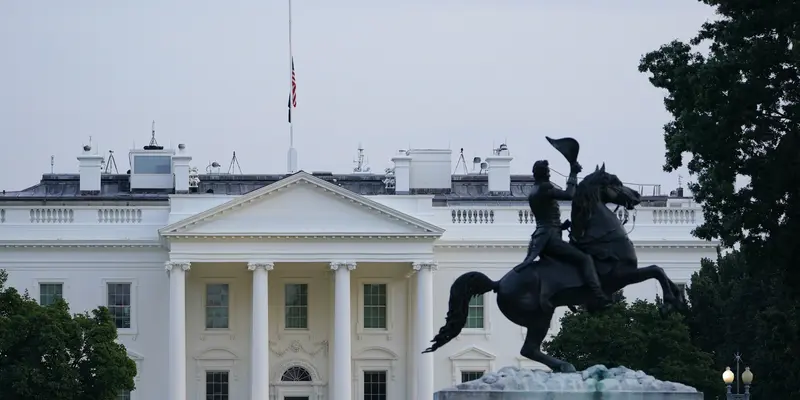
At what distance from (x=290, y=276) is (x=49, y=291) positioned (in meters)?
9.05

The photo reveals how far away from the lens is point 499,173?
3615 inches

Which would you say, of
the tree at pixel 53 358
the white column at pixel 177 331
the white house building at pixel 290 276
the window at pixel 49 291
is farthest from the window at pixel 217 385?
the tree at pixel 53 358

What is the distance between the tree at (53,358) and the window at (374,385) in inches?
784

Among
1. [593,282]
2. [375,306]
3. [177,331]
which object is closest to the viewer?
[593,282]

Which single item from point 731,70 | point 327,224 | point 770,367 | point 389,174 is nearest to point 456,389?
point 731,70

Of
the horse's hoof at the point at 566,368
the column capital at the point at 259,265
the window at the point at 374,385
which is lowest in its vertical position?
the horse's hoof at the point at 566,368

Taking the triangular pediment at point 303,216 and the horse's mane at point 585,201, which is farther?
the triangular pediment at point 303,216

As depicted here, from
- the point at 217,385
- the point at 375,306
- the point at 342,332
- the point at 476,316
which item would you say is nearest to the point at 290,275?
the point at 375,306

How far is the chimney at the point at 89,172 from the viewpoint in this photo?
3548 inches

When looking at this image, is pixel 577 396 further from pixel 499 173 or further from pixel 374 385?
pixel 499 173

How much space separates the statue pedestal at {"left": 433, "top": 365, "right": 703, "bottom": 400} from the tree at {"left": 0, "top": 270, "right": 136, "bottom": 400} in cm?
4134

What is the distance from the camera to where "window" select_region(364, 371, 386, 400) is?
8631 cm

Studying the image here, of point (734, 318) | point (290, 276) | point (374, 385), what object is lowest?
point (374, 385)

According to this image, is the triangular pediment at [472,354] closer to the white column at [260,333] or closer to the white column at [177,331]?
the white column at [260,333]
